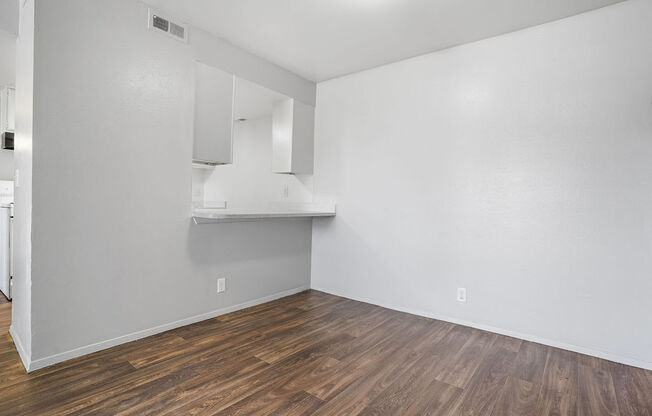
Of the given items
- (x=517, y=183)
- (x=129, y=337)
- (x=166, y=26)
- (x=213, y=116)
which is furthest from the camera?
(x=213, y=116)

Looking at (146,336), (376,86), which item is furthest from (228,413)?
(376,86)

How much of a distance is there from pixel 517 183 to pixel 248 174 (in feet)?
8.15

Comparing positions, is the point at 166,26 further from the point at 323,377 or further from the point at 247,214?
the point at 323,377

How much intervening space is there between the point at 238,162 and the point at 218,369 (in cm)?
196

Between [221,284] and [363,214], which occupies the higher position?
[363,214]

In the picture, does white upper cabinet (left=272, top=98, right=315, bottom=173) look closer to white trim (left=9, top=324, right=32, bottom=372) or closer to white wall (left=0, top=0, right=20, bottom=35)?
white wall (left=0, top=0, right=20, bottom=35)

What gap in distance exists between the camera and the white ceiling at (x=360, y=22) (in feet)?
7.81

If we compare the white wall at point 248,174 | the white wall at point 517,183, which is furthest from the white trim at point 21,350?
the white wall at point 517,183

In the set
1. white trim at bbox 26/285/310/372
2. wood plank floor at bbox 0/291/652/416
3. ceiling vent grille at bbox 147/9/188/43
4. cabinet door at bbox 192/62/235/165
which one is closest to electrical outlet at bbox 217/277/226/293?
white trim at bbox 26/285/310/372

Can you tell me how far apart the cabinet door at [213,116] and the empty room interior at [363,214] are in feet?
0.08

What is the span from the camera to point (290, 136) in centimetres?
366

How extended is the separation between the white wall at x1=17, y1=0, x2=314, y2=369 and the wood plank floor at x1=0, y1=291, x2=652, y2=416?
209 millimetres

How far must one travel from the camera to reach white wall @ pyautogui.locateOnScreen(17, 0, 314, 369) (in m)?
2.04

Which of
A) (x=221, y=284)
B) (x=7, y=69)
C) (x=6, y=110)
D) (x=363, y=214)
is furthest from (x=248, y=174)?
(x=6, y=110)
